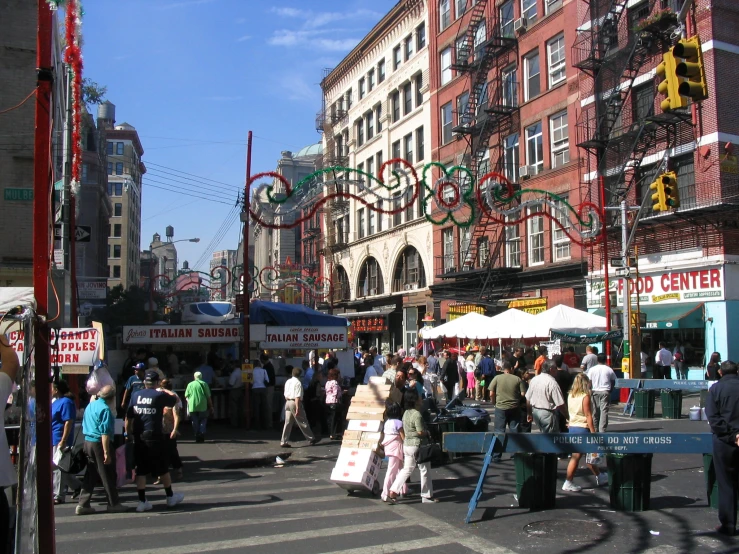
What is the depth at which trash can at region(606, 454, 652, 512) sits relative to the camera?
8.60m

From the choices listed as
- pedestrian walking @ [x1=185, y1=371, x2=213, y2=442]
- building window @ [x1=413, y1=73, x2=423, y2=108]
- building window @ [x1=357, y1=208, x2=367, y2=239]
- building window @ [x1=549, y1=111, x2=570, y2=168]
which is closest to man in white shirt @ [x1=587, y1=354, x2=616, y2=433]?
pedestrian walking @ [x1=185, y1=371, x2=213, y2=442]

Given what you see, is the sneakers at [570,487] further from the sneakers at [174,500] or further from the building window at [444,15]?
the building window at [444,15]

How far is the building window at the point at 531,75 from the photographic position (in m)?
32.9

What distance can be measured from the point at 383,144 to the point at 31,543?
141 feet

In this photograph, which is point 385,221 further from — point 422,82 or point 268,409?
point 268,409

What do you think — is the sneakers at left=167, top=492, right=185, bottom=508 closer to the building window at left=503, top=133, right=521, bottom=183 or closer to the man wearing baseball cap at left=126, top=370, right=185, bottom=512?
the man wearing baseball cap at left=126, top=370, right=185, bottom=512

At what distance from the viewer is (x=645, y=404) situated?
59.7 ft

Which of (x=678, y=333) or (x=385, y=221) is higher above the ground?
(x=385, y=221)

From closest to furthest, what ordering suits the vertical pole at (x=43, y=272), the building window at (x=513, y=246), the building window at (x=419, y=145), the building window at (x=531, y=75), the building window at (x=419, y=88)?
the vertical pole at (x=43, y=272), the building window at (x=531, y=75), the building window at (x=513, y=246), the building window at (x=419, y=145), the building window at (x=419, y=88)

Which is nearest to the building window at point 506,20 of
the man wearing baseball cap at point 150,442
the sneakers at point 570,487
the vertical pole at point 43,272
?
the sneakers at point 570,487

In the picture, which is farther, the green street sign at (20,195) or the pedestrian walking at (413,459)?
the green street sign at (20,195)

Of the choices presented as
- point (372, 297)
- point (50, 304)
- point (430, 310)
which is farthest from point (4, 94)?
point (372, 297)

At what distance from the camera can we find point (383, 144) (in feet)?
152

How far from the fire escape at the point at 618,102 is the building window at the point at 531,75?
122 inches
